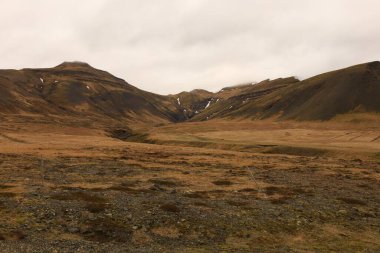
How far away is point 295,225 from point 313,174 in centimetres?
3525

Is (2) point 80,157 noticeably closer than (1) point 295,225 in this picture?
No

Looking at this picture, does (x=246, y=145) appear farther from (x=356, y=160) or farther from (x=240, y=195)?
(x=240, y=195)

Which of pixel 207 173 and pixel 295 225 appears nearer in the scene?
pixel 295 225

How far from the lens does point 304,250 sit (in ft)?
97.5

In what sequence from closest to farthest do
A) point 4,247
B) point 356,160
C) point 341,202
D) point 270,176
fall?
point 4,247 < point 341,202 < point 270,176 < point 356,160

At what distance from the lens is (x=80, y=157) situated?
84500 millimetres

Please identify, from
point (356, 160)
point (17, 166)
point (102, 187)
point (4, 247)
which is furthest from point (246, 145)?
point (4, 247)

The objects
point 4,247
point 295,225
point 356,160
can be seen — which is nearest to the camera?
point 4,247

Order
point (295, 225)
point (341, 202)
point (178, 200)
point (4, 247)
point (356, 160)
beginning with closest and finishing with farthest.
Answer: point (4, 247) → point (295, 225) → point (178, 200) → point (341, 202) → point (356, 160)

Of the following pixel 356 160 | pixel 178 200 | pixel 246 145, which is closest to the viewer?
pixel 178 200

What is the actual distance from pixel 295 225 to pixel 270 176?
30338 mm

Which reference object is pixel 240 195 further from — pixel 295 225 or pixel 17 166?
pixel 17 166

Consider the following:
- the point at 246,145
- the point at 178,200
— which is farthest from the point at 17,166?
the point at 246,145

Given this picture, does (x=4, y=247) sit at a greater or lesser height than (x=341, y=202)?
→ greater
